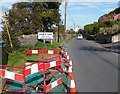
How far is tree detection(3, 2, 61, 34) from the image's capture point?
1808 centimetres

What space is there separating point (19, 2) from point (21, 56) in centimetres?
1150

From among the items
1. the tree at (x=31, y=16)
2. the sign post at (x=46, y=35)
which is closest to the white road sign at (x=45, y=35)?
the sign post at (x=46, y=35)

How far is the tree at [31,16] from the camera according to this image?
18.1 meters

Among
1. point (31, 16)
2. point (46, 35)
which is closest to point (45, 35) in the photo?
point (46, 35)

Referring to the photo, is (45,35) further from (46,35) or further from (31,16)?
(31,16)

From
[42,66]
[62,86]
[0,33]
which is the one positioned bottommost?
[62,86]

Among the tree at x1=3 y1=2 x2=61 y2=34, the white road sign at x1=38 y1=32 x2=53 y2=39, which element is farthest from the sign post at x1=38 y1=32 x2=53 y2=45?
the tree at x1=3 y1=2 x2=61 y2=34

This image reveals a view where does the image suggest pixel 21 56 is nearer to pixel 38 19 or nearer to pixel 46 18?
pixel 38 19

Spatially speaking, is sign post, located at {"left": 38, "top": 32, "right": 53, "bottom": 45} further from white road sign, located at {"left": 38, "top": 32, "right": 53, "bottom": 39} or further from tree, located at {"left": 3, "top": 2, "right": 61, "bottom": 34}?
tree, located at {"left": 3, "top": 2, "right": 61, "bottom": 34}

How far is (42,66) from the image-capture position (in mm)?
5520

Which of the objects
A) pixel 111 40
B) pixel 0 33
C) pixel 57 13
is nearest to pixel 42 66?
pixel 0 33

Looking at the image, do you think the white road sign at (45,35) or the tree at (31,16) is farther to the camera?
the white road sign at (45,35)

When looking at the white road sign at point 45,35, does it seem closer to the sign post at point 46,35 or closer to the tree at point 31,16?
the sign post at point 46,35

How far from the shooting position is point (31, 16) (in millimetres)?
20016
